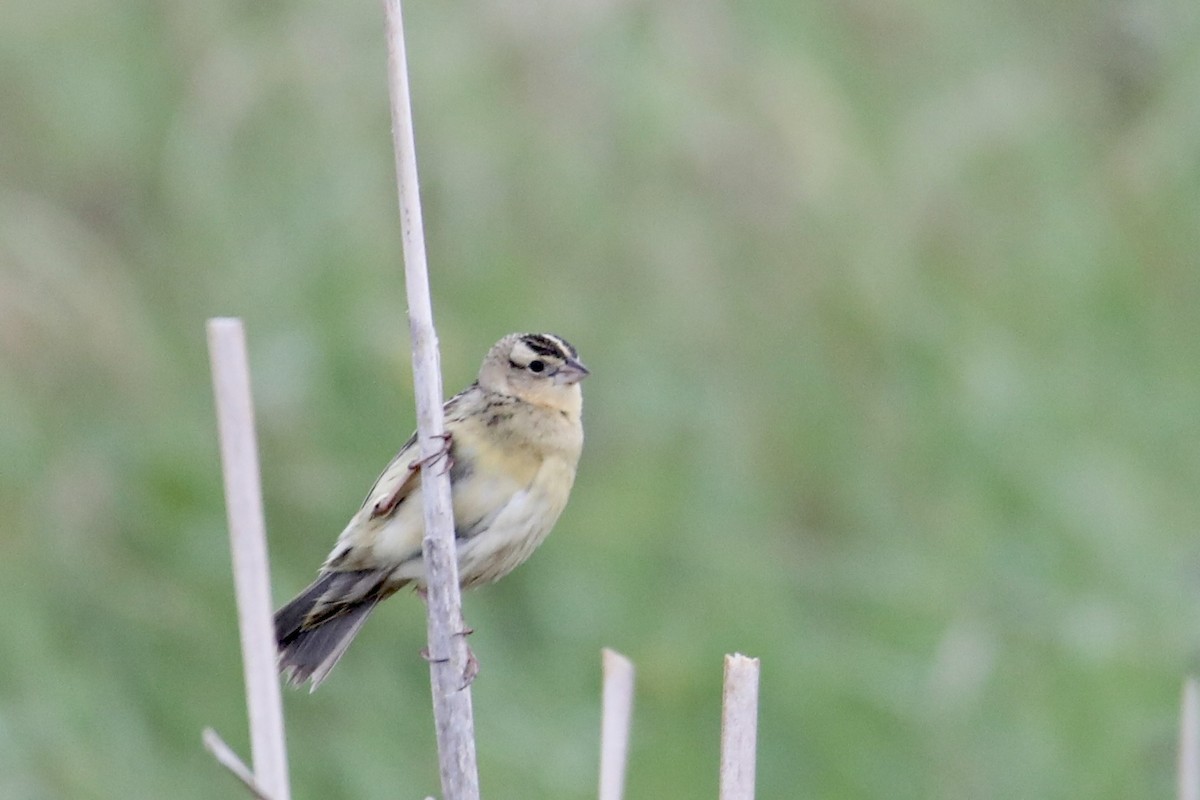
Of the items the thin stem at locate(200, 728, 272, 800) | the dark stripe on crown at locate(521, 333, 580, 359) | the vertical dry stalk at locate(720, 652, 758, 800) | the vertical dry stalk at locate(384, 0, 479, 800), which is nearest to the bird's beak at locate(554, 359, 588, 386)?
the dark stripe on crown at locate(521, 333, 580, 359)

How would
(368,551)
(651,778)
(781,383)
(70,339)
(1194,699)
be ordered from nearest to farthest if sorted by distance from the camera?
(1194,699), (368,551), (651,778), (70,339), (781,383)

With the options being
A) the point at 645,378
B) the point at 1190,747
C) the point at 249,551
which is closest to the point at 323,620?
the point at 249,551

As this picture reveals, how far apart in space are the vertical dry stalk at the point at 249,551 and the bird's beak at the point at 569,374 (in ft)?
4.17

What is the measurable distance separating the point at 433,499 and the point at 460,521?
0.87 metres

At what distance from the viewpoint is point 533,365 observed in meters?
3.87

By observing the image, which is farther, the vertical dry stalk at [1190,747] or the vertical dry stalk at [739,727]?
→ the vertical dry stalk at [1190,747]

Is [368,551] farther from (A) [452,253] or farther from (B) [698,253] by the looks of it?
(B) [698,253]

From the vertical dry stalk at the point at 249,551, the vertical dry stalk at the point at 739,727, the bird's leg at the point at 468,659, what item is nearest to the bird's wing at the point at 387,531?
the bird's leg at the point at 468,659

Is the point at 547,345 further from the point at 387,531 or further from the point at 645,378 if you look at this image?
the point at 645,378

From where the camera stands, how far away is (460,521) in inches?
146

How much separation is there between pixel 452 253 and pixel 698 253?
98 cm

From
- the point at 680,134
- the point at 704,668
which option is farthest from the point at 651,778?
the point at 680,134

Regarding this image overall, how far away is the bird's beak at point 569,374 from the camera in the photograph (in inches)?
152

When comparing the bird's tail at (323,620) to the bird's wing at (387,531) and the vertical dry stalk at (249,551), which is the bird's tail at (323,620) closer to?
the bird's wing at (387,531)
